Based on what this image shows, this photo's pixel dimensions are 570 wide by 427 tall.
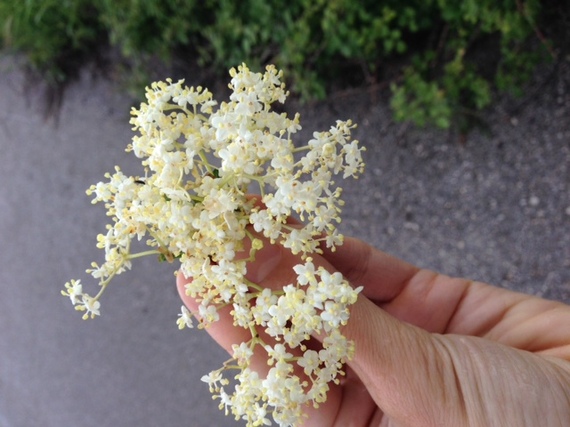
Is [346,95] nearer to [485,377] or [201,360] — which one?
[201,360]

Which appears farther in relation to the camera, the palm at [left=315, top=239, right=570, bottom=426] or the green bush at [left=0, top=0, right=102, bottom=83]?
the green bush at [left=0, top=0, right=102, bottom=83]

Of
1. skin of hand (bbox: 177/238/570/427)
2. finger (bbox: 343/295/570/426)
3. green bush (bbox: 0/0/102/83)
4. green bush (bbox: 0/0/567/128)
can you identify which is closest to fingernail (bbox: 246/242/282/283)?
skin of hand (bbox: 177/238/570/427)

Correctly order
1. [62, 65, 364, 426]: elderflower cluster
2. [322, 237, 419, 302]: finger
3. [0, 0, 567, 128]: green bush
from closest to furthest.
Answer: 1. [62, 65, 364, 426]: elderflower cluster
2. [322, 237, 419, 302]: finger
3. [0, 0, 567, 128]: green bush

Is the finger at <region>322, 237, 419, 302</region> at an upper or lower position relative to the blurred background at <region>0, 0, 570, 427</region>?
lower

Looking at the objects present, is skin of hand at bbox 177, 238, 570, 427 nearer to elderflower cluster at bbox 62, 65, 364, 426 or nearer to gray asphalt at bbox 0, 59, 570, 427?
elderflower cluster at bbox 62, 65, 364, 426

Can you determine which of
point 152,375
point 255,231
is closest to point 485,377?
point 255,231

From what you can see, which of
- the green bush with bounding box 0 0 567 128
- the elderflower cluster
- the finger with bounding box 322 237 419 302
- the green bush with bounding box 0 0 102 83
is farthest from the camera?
the green bush with bounding box 0 0 102 83

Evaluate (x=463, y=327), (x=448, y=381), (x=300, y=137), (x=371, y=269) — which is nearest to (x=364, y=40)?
(x=300, y=137)

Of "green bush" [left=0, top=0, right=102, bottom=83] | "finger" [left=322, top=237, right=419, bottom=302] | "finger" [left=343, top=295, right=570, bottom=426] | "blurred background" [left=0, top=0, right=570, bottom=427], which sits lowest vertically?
"finger" [left=343, top=295, right=570, bottom=426]
